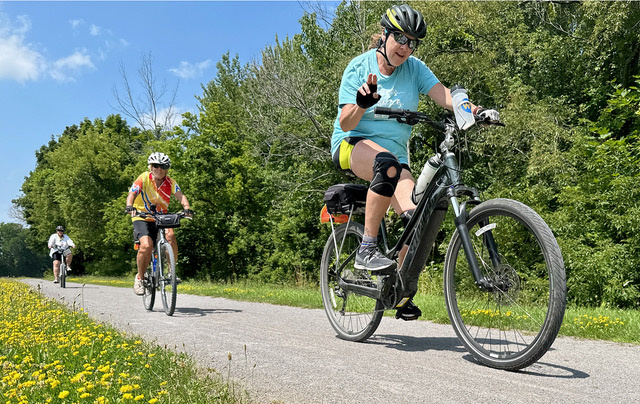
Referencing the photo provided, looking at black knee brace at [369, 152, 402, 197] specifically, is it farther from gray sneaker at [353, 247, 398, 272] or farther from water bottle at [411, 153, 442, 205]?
gray sneaker at [353, 247, 398, 272]

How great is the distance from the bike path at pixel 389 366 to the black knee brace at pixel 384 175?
114 centimetres

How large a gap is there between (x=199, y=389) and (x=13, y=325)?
326 cm

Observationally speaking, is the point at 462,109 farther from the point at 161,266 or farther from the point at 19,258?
the point at 19,258

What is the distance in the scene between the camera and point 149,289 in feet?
24.3

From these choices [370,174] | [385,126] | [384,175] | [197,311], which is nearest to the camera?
[384,175]

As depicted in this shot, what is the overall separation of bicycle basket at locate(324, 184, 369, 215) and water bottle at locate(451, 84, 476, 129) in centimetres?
111

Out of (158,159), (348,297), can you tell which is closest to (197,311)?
(158,159)

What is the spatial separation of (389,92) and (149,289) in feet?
15.8

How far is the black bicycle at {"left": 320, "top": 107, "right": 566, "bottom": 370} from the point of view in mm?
2930

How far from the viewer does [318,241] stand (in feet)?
89.4

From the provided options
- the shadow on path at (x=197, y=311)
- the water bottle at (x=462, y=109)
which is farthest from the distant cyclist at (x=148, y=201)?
the water bottle at (x=462, y=109)

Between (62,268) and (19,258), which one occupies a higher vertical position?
(19,258)

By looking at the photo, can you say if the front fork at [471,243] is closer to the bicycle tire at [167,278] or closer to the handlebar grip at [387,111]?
the handlebar grip at [387,111]

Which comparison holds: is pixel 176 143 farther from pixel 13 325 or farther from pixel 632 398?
pixel 632 398
